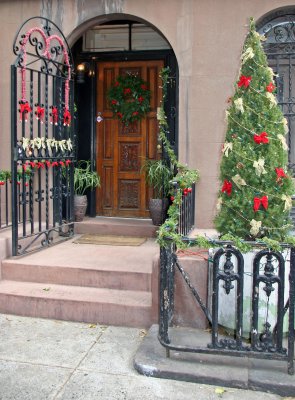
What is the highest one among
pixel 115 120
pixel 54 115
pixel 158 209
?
pixel 115 120

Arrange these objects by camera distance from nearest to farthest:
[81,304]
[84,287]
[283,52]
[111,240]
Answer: [81,304], [84,287], [283,52], [111,240]

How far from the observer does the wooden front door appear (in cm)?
779

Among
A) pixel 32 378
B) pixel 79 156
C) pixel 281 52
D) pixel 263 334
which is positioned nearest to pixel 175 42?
pixel 281 52

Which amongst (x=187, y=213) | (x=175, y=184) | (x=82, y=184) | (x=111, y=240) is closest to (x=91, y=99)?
(x=82, y=184)

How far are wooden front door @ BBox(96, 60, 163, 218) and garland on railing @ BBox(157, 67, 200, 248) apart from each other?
0.51m

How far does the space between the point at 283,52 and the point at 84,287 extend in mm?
3894

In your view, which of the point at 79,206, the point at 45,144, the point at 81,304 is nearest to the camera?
the point at 81,304

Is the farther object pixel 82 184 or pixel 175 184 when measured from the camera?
pixel 82 184

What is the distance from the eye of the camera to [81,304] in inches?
187

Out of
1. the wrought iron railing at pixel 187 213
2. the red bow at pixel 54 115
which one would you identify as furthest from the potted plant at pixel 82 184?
the wrought iron railing at pixel 187 213

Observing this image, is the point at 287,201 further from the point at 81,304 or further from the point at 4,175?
the point at 4,175

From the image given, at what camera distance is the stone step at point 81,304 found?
15.3 ft

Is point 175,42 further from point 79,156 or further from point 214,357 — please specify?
point 214,357

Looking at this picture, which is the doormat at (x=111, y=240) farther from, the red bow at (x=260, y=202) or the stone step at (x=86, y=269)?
the red bow at (x=260, y=202)
